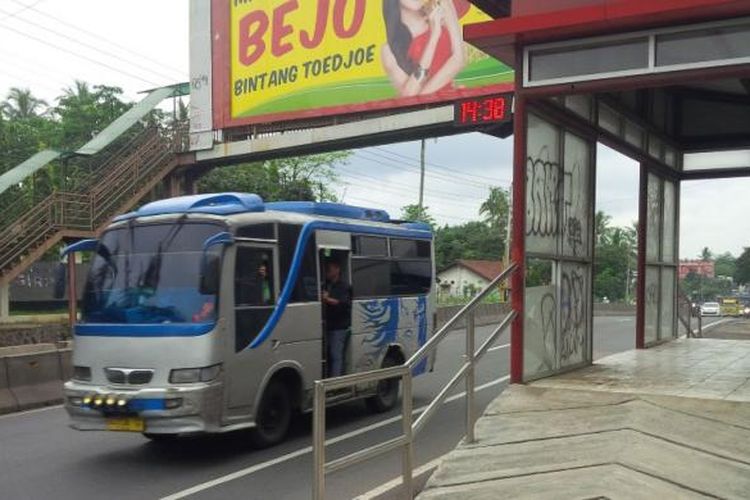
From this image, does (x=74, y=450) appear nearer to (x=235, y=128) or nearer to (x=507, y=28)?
(x=507, y=28)

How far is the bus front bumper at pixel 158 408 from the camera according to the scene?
7.61m

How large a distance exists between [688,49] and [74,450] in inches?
300

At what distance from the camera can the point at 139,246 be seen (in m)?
8.48

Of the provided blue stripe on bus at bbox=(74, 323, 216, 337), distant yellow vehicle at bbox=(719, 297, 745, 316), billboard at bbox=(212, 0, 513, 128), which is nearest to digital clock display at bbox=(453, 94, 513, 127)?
billboard at bbox=(212, 0, 513, 128)

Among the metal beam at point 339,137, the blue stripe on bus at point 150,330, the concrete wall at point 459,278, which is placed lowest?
the concrete wall at point 459,278

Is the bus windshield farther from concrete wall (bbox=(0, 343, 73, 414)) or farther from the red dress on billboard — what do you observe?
the red dress on billboard

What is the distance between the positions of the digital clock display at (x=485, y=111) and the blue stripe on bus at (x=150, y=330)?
40.6 feet

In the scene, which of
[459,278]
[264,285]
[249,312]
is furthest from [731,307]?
[249,312]

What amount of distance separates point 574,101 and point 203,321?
4.79m

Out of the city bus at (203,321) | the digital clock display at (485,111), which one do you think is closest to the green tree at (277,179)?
the digital clock display at (485,111)

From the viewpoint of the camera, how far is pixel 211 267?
26.3 feet

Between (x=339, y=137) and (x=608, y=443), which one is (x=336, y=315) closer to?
(x=608, y=443)

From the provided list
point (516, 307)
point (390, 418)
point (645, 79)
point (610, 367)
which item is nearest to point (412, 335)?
point (390, 418)

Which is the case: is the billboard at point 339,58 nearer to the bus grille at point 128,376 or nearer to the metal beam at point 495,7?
the metal beam at point 495,7
